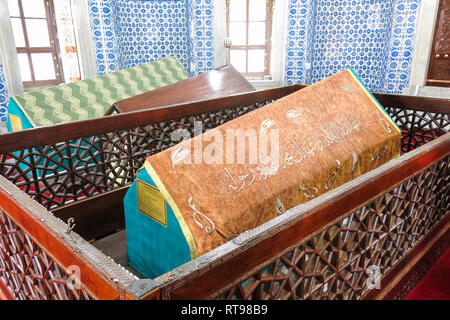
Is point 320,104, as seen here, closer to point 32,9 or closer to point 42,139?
point 42,139

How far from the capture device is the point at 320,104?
262 cm

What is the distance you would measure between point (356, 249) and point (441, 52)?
5244mm

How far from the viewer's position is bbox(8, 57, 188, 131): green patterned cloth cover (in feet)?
12.0

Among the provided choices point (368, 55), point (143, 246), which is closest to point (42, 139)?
point (143, 246)

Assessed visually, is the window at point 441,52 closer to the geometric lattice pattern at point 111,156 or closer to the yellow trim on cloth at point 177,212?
the geometric lattice pattern at point 111,156

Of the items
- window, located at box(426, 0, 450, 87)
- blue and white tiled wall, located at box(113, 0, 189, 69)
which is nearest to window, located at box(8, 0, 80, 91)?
blue and white tiled wall, located at box(113, 0, 189, 69)

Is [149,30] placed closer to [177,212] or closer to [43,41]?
[43,41]

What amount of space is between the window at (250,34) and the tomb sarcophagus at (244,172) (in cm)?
408

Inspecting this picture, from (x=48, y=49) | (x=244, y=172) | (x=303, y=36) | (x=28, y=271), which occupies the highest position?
(x=303, y=36)

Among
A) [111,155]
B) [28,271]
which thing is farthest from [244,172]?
[111,155]

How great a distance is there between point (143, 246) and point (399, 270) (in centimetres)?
152

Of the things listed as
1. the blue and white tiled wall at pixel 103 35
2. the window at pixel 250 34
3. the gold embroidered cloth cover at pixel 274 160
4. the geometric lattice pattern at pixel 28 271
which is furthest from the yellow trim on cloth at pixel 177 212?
the window at pixel 250 34

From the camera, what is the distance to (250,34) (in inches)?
255

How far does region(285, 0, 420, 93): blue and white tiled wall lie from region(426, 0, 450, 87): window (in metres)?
0.33
